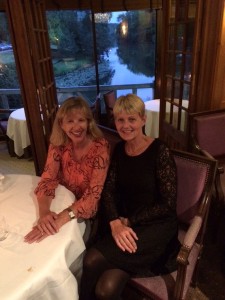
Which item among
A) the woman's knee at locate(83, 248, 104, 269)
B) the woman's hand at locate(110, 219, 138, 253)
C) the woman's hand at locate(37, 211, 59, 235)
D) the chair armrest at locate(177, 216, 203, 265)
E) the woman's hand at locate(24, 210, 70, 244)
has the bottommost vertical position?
the woman's knee at locate(83, 248, 104, 269)

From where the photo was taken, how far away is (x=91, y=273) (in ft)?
4.00

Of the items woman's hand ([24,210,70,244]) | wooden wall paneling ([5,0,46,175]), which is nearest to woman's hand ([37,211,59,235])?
woman's hand ([24,210,70,244])

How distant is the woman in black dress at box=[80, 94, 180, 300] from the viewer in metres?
1.23

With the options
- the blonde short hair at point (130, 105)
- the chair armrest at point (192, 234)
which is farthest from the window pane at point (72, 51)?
the chair armrest at point (192, 234)

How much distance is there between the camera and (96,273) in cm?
122

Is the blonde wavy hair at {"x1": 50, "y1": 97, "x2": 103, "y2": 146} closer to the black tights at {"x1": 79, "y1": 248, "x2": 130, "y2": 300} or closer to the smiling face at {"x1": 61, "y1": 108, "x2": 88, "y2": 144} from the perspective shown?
the smiling face at {"x1": 61, "y1": 108, "x2": 88, "y2": 144}

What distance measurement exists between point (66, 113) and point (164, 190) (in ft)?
2.24

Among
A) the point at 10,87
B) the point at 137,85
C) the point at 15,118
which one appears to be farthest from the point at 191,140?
the point at 10,87

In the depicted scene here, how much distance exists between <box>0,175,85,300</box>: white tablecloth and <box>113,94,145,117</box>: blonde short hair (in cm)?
56

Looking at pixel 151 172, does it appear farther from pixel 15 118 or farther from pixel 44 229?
pixel 15 118

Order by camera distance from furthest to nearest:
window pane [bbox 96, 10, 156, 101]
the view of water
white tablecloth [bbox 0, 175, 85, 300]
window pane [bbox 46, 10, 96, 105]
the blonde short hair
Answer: the view of water < window pane [bbox 96, 10, 156, 101] < window pane [bbox 46, 10, 96, 105] < the blonde short hair < white tablecloth [bbox 0, 175, 85, 300]

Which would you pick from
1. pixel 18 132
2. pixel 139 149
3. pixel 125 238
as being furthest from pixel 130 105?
pixel 18 132

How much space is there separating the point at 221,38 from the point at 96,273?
77.5 inches

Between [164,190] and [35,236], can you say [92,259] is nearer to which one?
[35,236]
